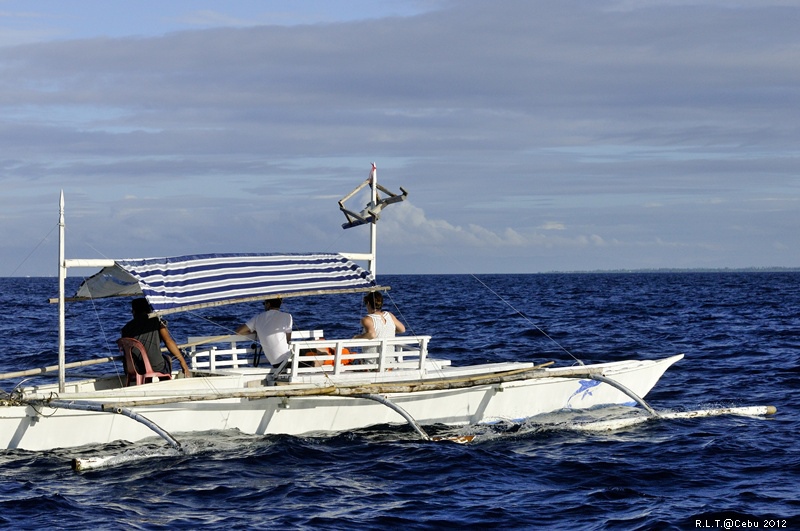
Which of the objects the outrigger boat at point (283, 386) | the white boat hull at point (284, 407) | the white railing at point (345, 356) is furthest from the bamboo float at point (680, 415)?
the white railing at point (345, 356)

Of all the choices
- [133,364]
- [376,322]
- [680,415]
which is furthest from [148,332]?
[680,415]

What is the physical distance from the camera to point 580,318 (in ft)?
142

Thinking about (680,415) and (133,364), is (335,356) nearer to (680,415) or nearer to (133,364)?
(133,364)

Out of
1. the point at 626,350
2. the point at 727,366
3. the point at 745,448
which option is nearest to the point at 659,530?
the point at 745,448

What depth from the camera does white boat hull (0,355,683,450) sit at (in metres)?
13.6

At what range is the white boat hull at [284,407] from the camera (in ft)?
44.6

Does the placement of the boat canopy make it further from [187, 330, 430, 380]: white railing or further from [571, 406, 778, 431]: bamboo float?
[571, 406, 778, 431]: bamboo float

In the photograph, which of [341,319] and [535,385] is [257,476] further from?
[341,319]

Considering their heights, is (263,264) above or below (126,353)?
above

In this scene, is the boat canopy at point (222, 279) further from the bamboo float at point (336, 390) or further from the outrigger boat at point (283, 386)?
the bamboo float at point (336, 390)

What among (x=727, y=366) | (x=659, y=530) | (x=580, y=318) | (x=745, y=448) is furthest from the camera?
(x=580, y=318)

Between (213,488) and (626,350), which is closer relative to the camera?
(213,488)

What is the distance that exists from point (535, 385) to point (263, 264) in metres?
4.46

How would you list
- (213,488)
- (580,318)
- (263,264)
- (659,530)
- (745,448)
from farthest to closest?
(580,318), (263,264), (745,448), (213,488), (659,530)
